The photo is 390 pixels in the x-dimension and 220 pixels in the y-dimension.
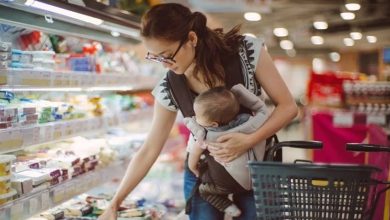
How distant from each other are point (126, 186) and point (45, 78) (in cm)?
72

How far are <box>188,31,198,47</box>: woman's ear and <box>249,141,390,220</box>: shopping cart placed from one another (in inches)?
26.7

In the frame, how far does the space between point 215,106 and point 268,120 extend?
0.26 m

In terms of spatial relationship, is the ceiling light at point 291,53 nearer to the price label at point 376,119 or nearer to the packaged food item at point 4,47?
the price label at point 376,119

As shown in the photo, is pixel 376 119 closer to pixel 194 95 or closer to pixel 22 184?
pixel 194 95

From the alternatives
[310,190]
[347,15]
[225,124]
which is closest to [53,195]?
[225,124]

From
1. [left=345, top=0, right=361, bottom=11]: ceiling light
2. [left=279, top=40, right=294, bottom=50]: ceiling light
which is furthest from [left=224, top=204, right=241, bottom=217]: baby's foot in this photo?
[left=279, top=40, right=294, bottom=50]: ceiling light

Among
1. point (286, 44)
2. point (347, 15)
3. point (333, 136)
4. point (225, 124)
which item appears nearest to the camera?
point (225, 124)

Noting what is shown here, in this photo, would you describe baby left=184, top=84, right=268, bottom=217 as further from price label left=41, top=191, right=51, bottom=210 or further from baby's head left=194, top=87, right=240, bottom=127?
price label left=41, top=191, right=51, bottom=210

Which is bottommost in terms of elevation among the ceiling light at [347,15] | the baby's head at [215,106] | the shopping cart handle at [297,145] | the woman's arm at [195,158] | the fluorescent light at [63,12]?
the woman's arm at [195,158]

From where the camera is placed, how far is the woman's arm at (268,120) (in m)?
2.02

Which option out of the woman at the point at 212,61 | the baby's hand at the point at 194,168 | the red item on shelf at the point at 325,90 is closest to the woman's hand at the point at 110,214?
the woman at the point at 212,61

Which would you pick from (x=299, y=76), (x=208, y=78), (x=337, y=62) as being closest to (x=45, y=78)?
(x=208, y=78)

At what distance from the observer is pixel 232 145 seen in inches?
79.1

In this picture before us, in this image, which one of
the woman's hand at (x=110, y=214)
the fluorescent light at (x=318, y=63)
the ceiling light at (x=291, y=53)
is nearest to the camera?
the woman's hand at (x=110, y=214)
